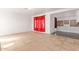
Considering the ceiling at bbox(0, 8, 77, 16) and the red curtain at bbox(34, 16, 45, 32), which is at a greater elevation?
the ceiling at bbox(0, 8, 77, 16)

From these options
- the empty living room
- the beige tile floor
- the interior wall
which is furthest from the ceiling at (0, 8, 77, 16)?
the beige tile floor

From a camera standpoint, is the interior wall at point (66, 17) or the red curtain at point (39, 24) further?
the red curtain at point (39, 24)

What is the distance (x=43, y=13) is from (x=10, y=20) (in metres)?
0.70

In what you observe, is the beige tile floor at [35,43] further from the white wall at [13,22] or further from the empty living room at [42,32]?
the white wall at [13,22]

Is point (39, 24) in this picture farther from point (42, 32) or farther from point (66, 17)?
point (66, 17)

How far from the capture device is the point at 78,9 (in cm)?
223

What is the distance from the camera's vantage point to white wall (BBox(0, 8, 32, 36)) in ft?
7.50

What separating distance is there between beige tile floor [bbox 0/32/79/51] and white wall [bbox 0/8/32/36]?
4.8 inches

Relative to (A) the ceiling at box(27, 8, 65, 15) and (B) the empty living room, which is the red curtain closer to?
(B) the empty living room

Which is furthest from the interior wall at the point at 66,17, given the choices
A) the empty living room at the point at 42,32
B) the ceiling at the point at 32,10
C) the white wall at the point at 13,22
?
the white wall at the point at 13,22

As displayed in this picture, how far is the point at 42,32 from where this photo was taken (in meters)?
2.42

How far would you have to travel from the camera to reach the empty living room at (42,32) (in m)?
2.27

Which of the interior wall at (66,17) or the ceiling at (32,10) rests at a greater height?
the ceiling at (32,10)

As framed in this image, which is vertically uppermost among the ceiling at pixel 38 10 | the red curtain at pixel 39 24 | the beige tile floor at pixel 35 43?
the ceiling at pixel 38 10
